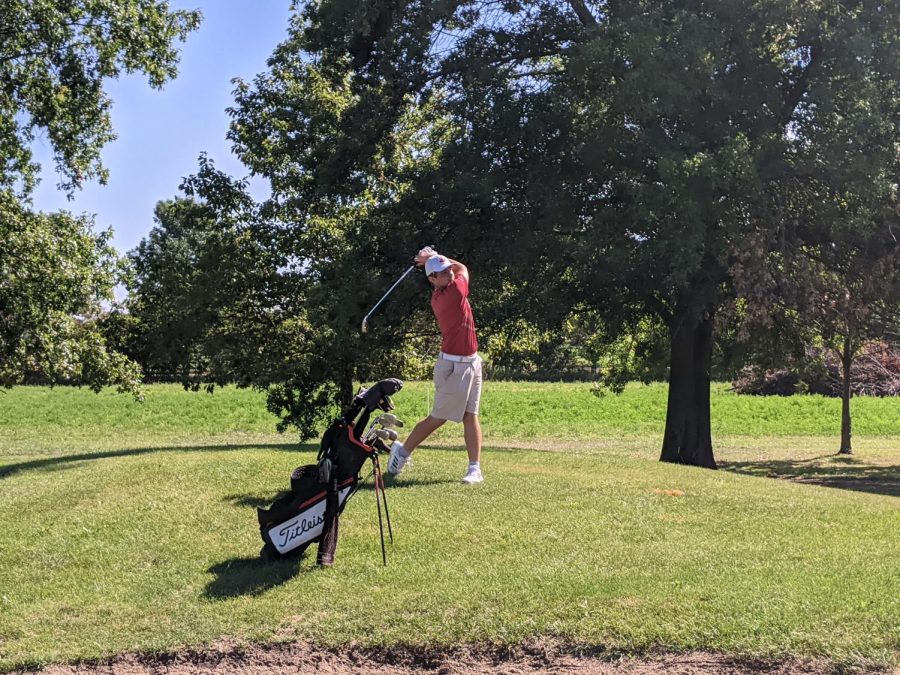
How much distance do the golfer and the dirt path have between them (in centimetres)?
297

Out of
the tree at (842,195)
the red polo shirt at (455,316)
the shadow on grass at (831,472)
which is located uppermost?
the tree at (842,195)

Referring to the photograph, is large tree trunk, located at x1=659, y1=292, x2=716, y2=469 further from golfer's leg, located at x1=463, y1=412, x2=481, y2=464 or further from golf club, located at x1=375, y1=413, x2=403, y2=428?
golf club, located at x1=375, y1=413, x2=403, y2=428

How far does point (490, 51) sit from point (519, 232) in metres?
3.87

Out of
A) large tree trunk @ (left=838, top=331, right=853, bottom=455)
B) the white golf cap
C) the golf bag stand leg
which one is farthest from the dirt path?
large tree trunk @ (left=838, top=331, right=853, bottom=455)

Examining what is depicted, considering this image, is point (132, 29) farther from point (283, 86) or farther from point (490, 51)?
point (490, 51)

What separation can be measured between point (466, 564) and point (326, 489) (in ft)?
4.26

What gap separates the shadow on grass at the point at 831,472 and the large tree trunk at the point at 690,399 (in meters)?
1.22

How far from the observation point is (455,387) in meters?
9.50

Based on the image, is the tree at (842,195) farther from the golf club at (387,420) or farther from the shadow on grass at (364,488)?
the golf club at (387,420)

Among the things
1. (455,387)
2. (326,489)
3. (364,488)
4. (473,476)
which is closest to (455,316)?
(455,387)

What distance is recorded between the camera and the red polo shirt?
935 cm

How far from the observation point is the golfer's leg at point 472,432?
978cm

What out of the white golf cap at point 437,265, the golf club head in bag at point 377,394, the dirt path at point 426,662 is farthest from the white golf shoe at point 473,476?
the dirt path at point 426,662

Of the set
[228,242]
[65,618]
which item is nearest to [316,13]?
[228,242]
